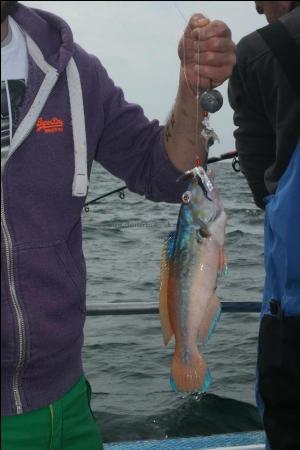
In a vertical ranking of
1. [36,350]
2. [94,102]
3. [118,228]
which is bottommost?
[118,228]

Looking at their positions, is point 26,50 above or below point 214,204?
above

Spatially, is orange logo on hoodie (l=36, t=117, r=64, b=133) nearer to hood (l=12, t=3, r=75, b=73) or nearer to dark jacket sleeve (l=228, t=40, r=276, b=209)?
hood (l=12, t=3, r=75, b=73)

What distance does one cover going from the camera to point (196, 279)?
7.05ft

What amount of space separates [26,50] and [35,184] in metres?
0.45

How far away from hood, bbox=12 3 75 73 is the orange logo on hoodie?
0.54 feet

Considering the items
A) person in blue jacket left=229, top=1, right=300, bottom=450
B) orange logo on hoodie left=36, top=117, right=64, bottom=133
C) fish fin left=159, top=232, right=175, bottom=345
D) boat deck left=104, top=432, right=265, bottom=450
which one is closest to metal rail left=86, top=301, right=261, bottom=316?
boat deck left=104, top=432, right=265, bottom=450

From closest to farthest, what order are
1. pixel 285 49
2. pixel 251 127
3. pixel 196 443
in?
pixel 285 49 → pixel 251 127 → pixel 196 443

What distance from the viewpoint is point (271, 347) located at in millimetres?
2525

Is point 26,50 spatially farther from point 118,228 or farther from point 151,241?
point 118,228

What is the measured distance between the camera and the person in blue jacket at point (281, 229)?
2449 mm

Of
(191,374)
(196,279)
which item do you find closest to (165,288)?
(196,279)

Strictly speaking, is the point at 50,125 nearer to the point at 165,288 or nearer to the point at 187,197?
the point at 187,197

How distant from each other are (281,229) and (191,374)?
682 mm

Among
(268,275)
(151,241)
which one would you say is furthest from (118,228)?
(268,275)
